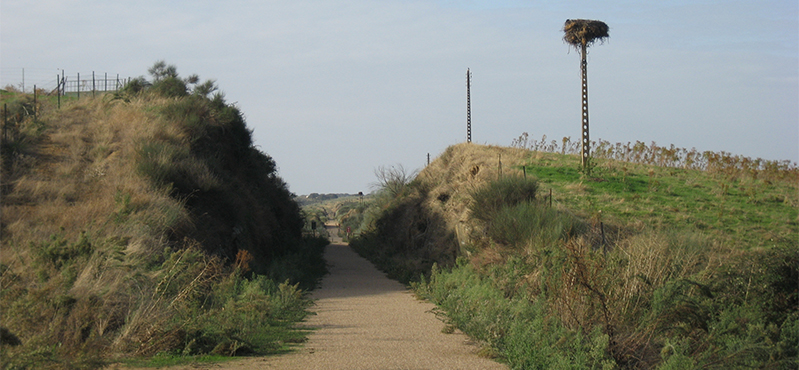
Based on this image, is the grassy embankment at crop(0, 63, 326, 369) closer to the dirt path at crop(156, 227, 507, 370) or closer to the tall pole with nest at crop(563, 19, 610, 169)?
the dirt path at crop(156, 227, 507, 370)

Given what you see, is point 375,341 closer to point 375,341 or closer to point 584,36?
point 375,341

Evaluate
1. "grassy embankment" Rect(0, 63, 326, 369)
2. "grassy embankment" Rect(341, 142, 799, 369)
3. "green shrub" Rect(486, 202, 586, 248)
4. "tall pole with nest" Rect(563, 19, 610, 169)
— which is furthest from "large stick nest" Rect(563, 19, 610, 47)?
"grassy embankment" Rect(0, 63, 326, 369)

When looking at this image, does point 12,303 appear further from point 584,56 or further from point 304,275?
point 584,56

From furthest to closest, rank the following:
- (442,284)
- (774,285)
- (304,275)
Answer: (304,275)
(442,284)
(774,285)

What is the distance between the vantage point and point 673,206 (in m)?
21.5

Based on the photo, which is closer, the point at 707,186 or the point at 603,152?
the point at 707,186

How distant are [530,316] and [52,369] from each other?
19.5 feet

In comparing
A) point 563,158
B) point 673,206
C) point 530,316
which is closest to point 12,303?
point 530,316

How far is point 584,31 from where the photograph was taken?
26.2 metres

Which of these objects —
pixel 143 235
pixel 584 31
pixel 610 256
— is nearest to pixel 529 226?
pixel 610 256

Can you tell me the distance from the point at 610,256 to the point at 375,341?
12.6ft

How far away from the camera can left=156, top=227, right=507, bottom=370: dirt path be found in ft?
25.7

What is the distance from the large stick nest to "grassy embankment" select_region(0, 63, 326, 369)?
15.0 m

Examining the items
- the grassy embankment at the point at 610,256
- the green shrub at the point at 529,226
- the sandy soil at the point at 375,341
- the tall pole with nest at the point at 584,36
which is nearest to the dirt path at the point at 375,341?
the sandy soil at the point at 375,341
